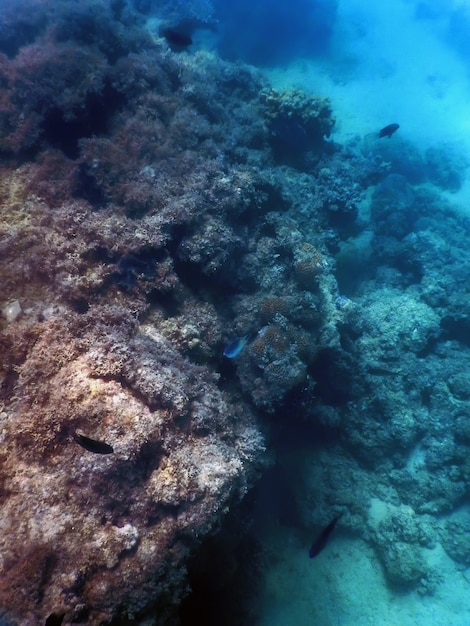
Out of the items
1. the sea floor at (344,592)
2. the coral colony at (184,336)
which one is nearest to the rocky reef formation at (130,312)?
the coral colony at (184,336)

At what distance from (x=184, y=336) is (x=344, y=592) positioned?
5420mm

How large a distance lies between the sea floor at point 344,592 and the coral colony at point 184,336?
0.30m

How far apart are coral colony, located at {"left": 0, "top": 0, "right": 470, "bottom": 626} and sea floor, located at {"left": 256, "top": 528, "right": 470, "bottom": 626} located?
303 mm

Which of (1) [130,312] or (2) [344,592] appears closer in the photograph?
(1) [130,312]

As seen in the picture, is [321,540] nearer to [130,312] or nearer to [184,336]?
[184,336]

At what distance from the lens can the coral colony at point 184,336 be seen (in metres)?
3.40

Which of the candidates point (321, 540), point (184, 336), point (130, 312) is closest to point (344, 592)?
point (321, 540)

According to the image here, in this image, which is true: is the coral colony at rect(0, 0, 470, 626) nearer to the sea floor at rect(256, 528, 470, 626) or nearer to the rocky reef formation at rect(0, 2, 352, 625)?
the rocky reef formation at rect(0, 2, 352, 625)

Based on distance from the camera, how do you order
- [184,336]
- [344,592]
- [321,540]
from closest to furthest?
[321,540] → [184,336] → [344,592]

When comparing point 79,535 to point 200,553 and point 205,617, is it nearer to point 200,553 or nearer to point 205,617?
point 200,553

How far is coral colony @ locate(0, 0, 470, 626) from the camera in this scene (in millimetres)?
3402

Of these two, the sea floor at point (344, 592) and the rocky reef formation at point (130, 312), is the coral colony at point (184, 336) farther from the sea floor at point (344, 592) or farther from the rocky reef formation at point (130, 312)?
the sea floor at point (344, 592)

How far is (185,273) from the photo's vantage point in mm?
5824

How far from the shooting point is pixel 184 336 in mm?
5078
